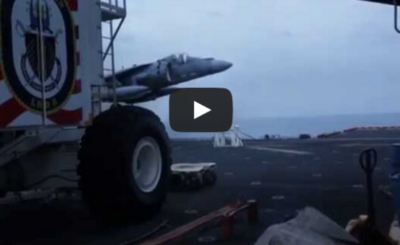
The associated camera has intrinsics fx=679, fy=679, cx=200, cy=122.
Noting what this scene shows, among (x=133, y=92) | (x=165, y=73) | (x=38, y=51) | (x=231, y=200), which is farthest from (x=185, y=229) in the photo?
(x=165, y=73)

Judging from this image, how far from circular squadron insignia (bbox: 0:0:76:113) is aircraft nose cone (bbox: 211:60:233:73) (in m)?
32.3

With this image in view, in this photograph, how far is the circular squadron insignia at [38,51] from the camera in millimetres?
7156

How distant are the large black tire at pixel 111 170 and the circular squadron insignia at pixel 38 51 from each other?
2.04 feet

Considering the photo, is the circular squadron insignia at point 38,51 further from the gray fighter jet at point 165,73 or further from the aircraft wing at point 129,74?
the aircraft wing at point 129,74

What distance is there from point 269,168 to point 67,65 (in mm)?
8685

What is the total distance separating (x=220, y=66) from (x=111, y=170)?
33.2 m

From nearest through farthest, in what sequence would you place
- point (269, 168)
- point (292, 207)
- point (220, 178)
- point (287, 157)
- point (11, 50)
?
point (11, 50)
point (292, 207)
point (220, 178)
point (269, 168)
point (287, 157)

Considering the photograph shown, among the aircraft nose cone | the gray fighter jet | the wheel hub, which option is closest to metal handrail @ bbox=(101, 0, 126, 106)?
the wheel hub

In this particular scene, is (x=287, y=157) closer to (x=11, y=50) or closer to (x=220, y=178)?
(x=220, y=178)

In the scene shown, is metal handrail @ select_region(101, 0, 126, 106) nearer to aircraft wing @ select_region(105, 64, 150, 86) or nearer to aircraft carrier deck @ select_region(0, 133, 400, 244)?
aircraft carrier deck @ select_region(0, 133, 400, 244)

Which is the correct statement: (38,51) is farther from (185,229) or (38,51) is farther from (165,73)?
(165,73)

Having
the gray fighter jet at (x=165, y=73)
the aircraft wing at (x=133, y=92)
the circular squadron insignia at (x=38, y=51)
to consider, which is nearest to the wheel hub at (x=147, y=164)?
the circular squadron insignia at (x=38, y=51)

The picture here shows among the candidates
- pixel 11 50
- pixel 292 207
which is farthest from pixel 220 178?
pixel 11 50

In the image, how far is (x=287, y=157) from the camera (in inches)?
761
